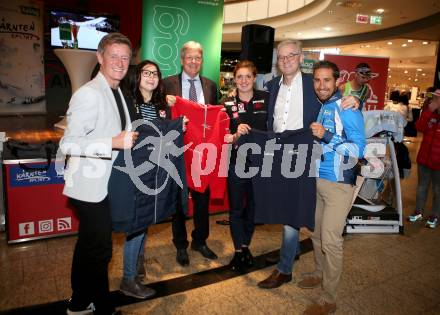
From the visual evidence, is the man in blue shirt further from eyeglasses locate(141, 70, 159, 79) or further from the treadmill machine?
the treadmill machine

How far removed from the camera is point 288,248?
2682 millimetres

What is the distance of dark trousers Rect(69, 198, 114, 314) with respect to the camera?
1.85 metres

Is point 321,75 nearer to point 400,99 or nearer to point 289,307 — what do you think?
point 289,307

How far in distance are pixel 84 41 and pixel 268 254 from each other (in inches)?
230

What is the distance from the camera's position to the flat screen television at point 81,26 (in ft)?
22.3

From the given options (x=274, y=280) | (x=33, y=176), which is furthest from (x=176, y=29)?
(x=274, y=280)

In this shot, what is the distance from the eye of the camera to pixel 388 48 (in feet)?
55.2

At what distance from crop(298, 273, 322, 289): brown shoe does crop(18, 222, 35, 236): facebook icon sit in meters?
2.47

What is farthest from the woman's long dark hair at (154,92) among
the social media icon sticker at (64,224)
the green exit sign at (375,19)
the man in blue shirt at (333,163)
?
the green exit sign at (375,19)

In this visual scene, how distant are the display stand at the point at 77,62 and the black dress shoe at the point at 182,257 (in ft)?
10.4

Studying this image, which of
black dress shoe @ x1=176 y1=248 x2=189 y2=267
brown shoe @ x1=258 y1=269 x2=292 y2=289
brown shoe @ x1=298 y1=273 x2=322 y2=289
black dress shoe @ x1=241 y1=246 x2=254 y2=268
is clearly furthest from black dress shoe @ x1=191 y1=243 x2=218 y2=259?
brown shoe @ x1=298 y1=273 x2=322 y2=289

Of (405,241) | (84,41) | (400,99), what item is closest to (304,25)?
(400,99)

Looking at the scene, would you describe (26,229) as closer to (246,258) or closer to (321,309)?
(246,258)

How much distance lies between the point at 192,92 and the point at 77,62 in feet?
9.05
